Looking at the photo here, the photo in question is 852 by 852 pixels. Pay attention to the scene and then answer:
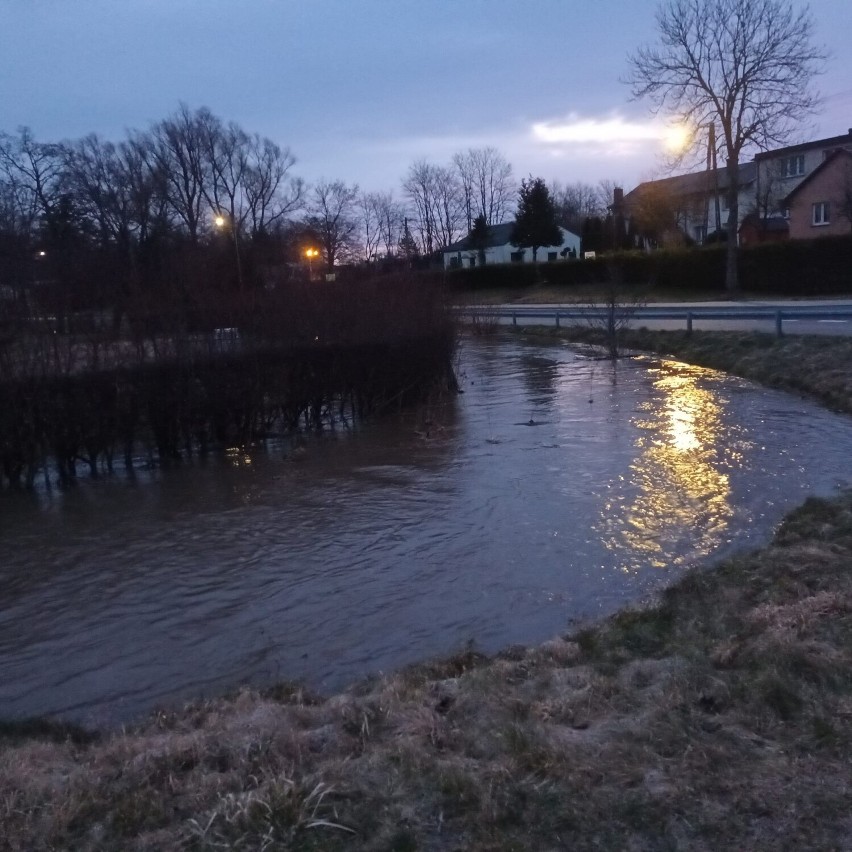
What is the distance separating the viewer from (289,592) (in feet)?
27.3

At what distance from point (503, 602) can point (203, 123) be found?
192ft

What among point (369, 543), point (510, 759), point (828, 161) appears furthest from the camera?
point (828, 161)

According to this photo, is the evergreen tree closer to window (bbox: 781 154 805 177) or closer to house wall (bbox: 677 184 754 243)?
house wall (bbox: 677 184 754 243)

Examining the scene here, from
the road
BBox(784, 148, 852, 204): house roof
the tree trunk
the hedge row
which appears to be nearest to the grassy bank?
the road

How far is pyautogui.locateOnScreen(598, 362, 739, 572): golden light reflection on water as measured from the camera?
29.6ft

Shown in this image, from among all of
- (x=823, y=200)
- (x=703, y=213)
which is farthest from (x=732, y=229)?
(x=703, y=213)

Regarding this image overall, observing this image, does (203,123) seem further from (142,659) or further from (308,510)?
(142,659)

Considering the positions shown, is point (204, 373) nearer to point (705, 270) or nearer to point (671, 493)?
point (671, 493)

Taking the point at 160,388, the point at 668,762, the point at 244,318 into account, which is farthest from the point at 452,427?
the point at 668,762

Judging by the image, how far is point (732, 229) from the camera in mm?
42000

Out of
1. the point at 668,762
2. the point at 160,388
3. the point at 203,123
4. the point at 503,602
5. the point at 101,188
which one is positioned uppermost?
the point at 203,123

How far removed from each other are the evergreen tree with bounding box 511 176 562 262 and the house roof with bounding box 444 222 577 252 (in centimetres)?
685

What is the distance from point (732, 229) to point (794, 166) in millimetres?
29509

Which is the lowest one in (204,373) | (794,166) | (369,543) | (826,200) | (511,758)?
(369,543)
